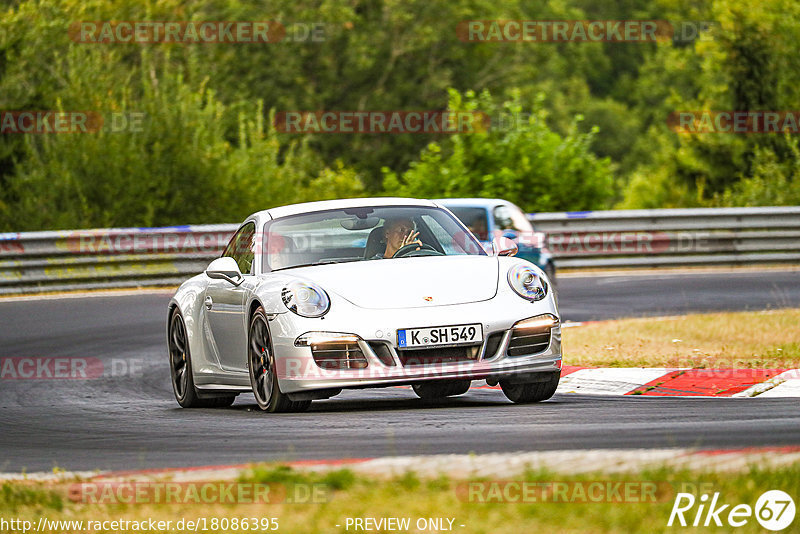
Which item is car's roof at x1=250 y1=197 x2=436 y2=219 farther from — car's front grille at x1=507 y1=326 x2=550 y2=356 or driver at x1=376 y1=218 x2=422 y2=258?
car's front grille at x1=507 y1=326 x2=550 y2=356

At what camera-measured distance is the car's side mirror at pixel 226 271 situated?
A: 9883 millimetres

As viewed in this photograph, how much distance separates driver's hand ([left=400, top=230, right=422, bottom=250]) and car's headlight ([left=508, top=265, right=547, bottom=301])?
85 cm

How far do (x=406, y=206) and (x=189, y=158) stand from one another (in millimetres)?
17414

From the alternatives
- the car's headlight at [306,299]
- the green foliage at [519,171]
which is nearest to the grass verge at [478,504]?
the car's headlight at [306,299]

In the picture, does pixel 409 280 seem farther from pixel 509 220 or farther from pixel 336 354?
pixel 509 220

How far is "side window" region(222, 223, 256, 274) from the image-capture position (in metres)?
10.2

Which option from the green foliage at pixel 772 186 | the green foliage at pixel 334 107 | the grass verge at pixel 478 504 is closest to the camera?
the grass verge at pixel 478 504

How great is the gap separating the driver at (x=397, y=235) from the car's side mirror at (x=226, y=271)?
Result: 94 centimetres

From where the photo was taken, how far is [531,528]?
15.9 feet

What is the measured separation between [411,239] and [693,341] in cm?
393

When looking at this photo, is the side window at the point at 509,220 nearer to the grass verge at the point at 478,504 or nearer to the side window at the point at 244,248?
the side window at the point at 244,248

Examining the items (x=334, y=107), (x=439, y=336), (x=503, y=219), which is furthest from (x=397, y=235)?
(x=334, y=107)

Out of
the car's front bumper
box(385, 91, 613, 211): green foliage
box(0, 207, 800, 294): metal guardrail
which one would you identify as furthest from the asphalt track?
box(385, 91, 613, 211): green foliage

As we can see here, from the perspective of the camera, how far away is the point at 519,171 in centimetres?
2967
